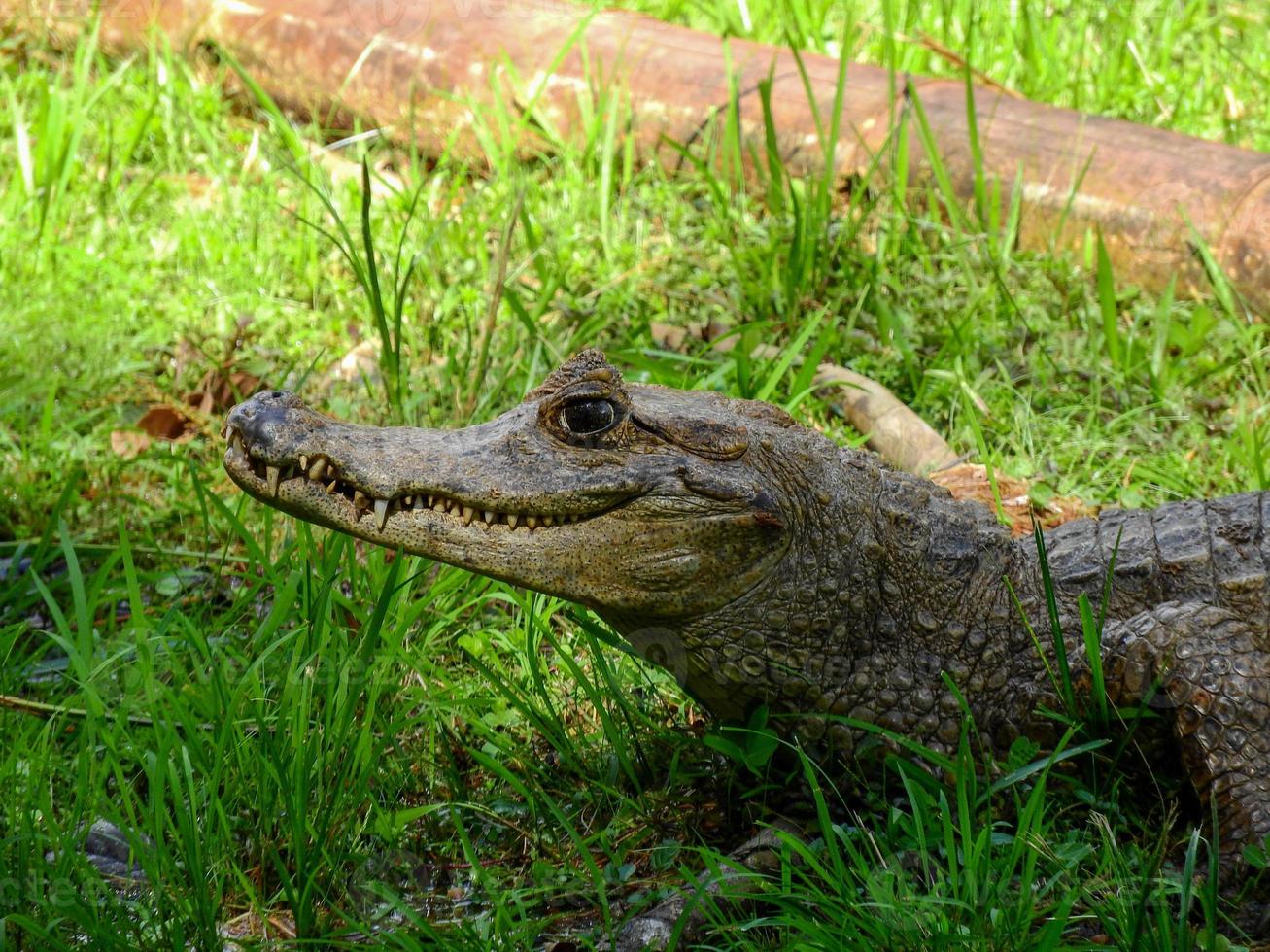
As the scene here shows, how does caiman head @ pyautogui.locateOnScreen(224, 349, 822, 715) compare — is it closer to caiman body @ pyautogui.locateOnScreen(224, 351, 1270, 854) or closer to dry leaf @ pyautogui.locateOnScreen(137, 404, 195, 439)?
caiman body @ pyautogui.locateOnScreen(224, 351, 1270, 854)

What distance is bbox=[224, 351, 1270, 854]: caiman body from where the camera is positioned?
9.02 feet

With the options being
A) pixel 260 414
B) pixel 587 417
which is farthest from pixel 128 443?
pixel 587 417

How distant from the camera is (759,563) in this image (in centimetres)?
279

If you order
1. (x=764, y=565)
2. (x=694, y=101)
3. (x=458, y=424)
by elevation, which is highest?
(x=694, y=101)

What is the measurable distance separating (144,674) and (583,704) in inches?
40.2

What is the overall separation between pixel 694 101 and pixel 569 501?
3.75 m

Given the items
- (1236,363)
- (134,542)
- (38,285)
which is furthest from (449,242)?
(1236,363)

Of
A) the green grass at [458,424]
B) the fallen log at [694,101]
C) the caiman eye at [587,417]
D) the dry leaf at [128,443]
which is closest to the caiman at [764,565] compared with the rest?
the caiman eye at [587,417]

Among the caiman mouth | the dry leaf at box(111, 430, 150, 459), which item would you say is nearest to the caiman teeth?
the caiman mouth

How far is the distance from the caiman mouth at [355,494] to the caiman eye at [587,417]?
0.17 m

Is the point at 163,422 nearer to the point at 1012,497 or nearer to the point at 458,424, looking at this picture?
the point at 458,424

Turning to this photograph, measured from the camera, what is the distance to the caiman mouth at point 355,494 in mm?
2740

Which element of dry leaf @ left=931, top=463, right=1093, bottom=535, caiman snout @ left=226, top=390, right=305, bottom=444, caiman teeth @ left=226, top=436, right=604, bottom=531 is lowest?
dry leaf @ left=931, top=463, right=1093, bottom=535

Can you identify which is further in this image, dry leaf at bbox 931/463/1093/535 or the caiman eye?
dry leaf at bbox 931/463/1093/535
